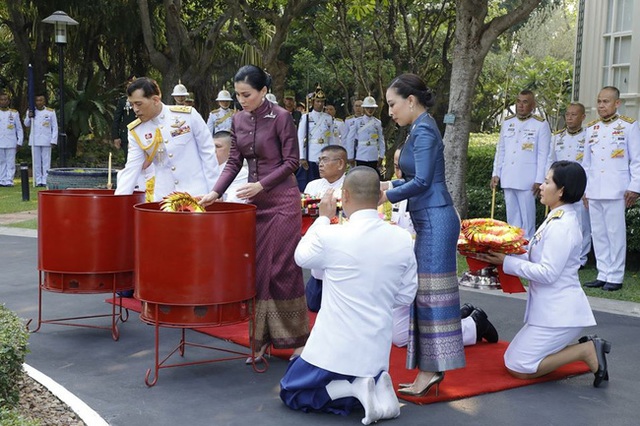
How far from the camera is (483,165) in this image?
13.1 metres

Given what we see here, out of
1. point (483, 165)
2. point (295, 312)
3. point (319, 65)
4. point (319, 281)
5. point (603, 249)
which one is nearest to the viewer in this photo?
point (295, 312)

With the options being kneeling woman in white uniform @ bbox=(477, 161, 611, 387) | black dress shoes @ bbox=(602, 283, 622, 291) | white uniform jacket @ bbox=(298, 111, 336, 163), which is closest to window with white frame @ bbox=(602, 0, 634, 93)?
black dress shoes @ bbox=(602, 283, 622, 291)

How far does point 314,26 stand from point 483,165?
9860 millimetres

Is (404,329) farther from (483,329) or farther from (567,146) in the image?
(567,146)

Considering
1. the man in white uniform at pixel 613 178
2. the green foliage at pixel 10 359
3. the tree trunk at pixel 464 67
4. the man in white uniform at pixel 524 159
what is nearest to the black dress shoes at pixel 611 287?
the man in white uniform at pixel 613 178

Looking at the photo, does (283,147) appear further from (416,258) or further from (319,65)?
(319,65)

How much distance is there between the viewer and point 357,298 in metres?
4.29

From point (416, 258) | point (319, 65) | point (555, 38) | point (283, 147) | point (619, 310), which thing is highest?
point (555, 38)

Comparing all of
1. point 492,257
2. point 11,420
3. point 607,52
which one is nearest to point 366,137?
point 607,52

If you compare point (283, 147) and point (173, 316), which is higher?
point (283, 147)

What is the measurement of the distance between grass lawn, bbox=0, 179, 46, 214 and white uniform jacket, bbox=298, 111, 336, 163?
4885mm

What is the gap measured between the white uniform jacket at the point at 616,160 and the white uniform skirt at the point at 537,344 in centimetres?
345

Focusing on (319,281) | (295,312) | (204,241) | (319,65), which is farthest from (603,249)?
(319,65)

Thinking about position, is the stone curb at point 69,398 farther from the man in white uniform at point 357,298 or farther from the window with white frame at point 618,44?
the window with white frame at point 618,44
